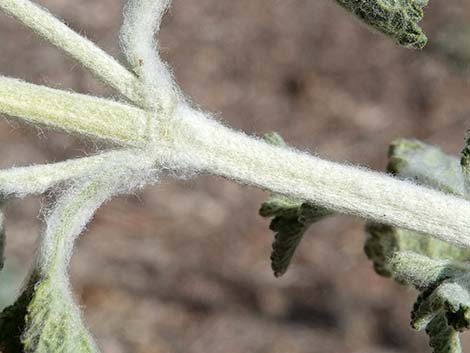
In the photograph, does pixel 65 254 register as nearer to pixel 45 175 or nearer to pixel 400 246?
pixel 45 175

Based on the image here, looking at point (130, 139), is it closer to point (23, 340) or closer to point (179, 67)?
point (23, 340)

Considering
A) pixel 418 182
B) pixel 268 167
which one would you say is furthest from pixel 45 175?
pixel 418 182

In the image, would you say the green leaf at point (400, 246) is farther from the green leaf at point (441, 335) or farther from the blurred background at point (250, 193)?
the blurred background at point (250, 193)

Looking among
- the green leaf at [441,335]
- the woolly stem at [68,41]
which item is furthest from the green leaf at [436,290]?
the woolly stem at [68,41]

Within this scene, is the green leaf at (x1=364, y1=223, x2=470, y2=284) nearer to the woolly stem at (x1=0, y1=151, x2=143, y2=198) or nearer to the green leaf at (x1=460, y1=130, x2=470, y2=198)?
the green leaf at (x1=460, y1=130, x2=470, y2=198)

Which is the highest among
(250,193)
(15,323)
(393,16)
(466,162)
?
(250,193)

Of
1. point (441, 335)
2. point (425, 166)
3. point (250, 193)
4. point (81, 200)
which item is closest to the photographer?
point (81, 200)

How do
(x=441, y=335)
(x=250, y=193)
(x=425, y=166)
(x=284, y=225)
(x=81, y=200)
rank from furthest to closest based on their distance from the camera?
(x=250, y=193)
(x=425, y=166)
(x=284, y=225)
(x=441, y=335)
(x=81, y=200)

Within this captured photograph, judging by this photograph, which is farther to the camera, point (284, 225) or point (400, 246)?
point (400, 246)

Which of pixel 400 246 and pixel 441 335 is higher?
pixel 400 246
